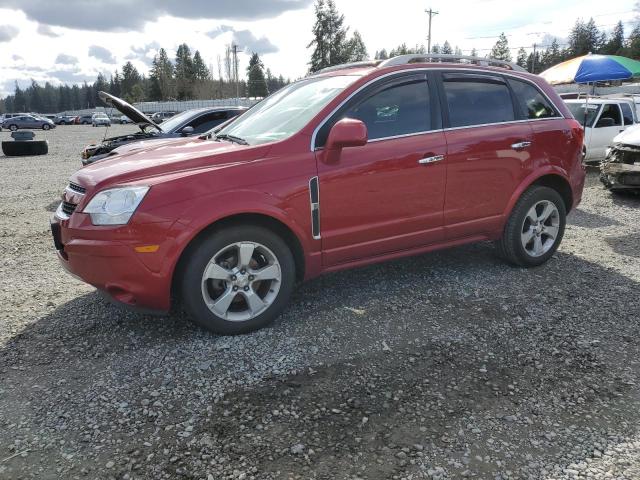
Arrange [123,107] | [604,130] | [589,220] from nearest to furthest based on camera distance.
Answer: [589,220] < [123,107] < [604,130]

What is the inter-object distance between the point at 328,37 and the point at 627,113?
61838mm

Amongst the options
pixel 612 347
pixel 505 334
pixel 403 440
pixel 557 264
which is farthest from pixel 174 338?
pixel 557 264

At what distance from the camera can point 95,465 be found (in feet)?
7.81

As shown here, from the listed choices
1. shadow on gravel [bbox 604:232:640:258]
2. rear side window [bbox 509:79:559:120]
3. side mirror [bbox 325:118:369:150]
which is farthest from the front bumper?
shadow on gravel [bbox 604:232:640:258]

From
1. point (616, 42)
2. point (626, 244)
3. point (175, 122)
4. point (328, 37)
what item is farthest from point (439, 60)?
point (616, 42)

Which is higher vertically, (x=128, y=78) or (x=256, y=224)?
(x=128, y=78)

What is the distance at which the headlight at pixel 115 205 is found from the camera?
3221 mm

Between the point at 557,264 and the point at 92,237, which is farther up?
the point at 92,237

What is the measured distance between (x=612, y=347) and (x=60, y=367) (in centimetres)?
367

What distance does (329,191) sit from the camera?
12.2 feet

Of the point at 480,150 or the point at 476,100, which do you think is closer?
the point at 480,150

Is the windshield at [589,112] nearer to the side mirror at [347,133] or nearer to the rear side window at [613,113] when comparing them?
the rear side window at [613,113]

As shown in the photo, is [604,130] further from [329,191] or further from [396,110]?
[329,191]

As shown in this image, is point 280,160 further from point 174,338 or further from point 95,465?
point 95,465
